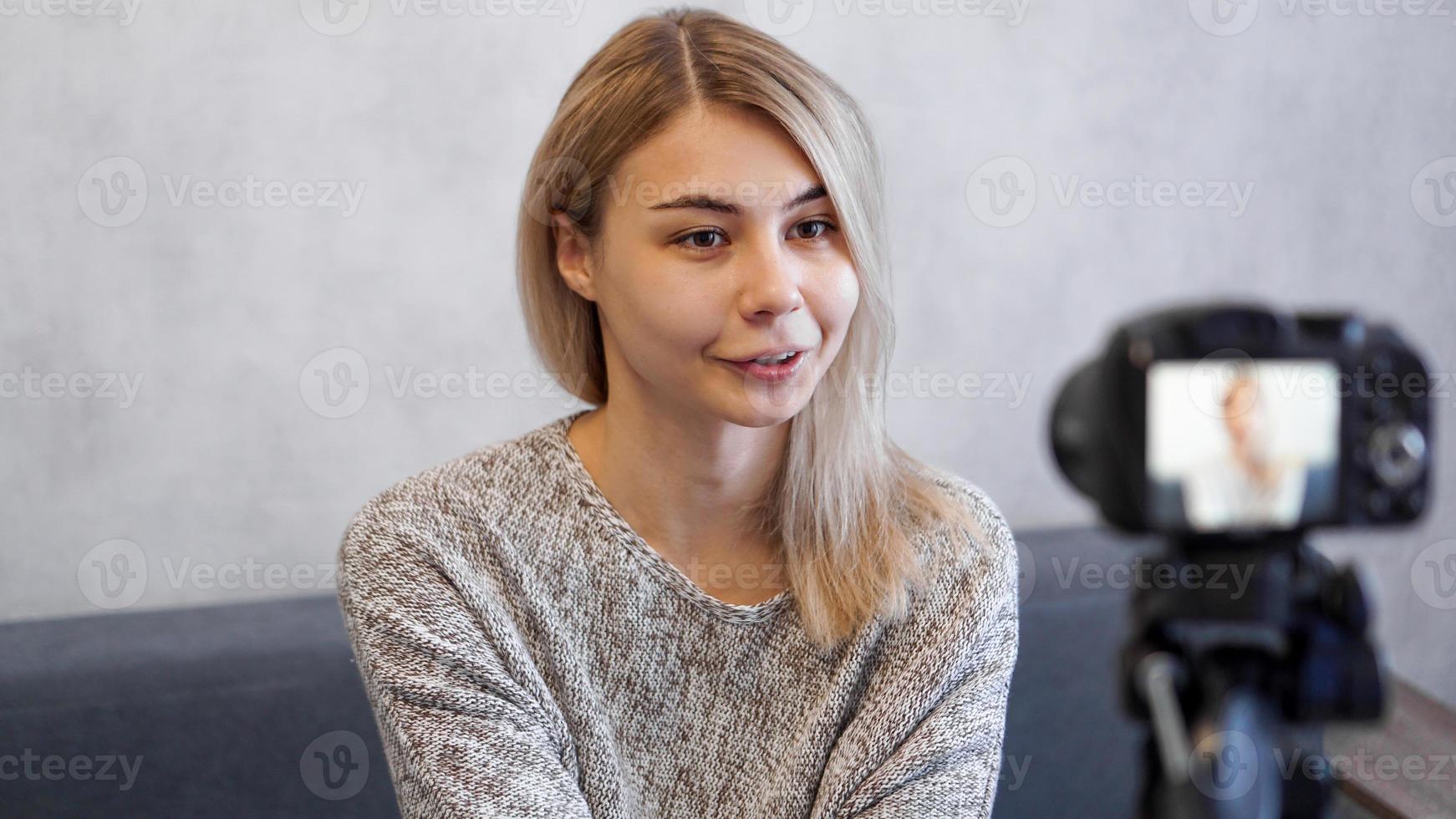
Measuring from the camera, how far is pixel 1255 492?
0.50m

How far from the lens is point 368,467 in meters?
1.62

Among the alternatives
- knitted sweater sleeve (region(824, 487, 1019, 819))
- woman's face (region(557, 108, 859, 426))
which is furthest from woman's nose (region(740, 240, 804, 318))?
knitted sweater sleeve (region(824, 487, 1019, 819))

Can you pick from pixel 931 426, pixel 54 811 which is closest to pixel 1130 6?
pixel 931 426

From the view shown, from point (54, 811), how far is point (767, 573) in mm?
846

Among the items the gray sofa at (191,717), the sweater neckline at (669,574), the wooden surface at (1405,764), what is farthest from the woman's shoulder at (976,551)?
the gray sofa at (191,717)

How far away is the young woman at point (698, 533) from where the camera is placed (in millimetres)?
1062

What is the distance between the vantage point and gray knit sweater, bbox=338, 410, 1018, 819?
1066mm

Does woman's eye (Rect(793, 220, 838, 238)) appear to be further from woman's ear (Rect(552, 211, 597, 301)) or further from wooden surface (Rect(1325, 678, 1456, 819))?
wooden surface (Rect(1325, 678, 1456, 819))

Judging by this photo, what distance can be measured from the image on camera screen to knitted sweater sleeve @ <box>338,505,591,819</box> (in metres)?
0.68

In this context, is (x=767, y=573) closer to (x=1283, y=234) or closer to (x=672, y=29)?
(x=672, y=29)

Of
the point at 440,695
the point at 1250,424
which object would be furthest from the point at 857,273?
the point at 1250,424

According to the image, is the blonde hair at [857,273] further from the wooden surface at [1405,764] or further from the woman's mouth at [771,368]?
the wooden surface at [1405,764]

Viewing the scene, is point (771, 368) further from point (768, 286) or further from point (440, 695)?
point (440, 695)

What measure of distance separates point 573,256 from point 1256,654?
2.72 feet
